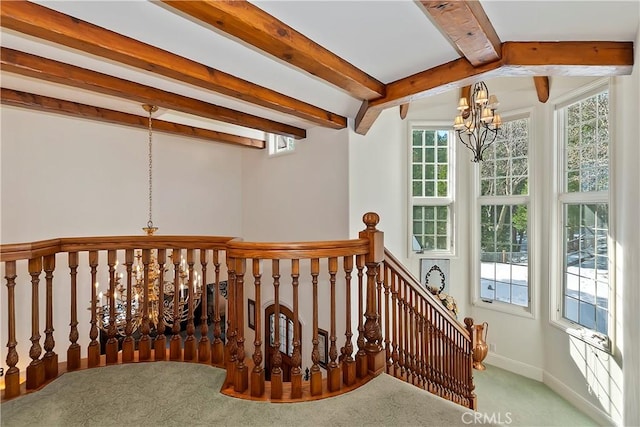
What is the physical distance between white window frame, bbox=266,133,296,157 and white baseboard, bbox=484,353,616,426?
15.0 feet

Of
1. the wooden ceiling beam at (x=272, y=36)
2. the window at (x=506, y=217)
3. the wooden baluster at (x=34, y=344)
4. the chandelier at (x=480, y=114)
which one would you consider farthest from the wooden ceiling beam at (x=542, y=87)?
the wooden baluster at (x=34, y=344)

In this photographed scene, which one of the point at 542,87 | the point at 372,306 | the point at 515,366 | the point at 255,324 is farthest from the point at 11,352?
the point at 542,87

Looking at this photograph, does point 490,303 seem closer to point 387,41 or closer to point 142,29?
point 387,41

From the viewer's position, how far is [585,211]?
3.78m

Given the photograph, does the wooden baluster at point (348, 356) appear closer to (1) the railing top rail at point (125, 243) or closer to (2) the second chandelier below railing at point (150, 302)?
(1) the railing top rail at point (125, 243)

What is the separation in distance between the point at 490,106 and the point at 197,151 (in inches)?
180

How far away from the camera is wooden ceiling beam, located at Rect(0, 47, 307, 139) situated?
7.42 ft

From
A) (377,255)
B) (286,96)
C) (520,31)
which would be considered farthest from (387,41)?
(377,255)

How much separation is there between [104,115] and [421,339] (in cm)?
438

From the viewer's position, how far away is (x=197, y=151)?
5477 millimetres

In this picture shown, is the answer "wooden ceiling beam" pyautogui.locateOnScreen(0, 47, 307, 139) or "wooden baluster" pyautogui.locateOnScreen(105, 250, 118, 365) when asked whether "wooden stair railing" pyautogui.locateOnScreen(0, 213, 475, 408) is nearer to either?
"wooden baluster" pyautogui.locateOnScreen(105, 250, 118, 365)

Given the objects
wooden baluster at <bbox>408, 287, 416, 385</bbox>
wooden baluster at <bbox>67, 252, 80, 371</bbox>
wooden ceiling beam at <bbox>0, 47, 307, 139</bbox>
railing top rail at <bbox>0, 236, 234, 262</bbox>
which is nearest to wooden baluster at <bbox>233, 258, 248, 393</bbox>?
railing top rail at <bbox>0, 236, 234, 262</bbox>

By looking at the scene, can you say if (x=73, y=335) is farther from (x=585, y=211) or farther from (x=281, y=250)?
(x=585, y=211)

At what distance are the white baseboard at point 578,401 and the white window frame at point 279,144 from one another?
16.3 feet
